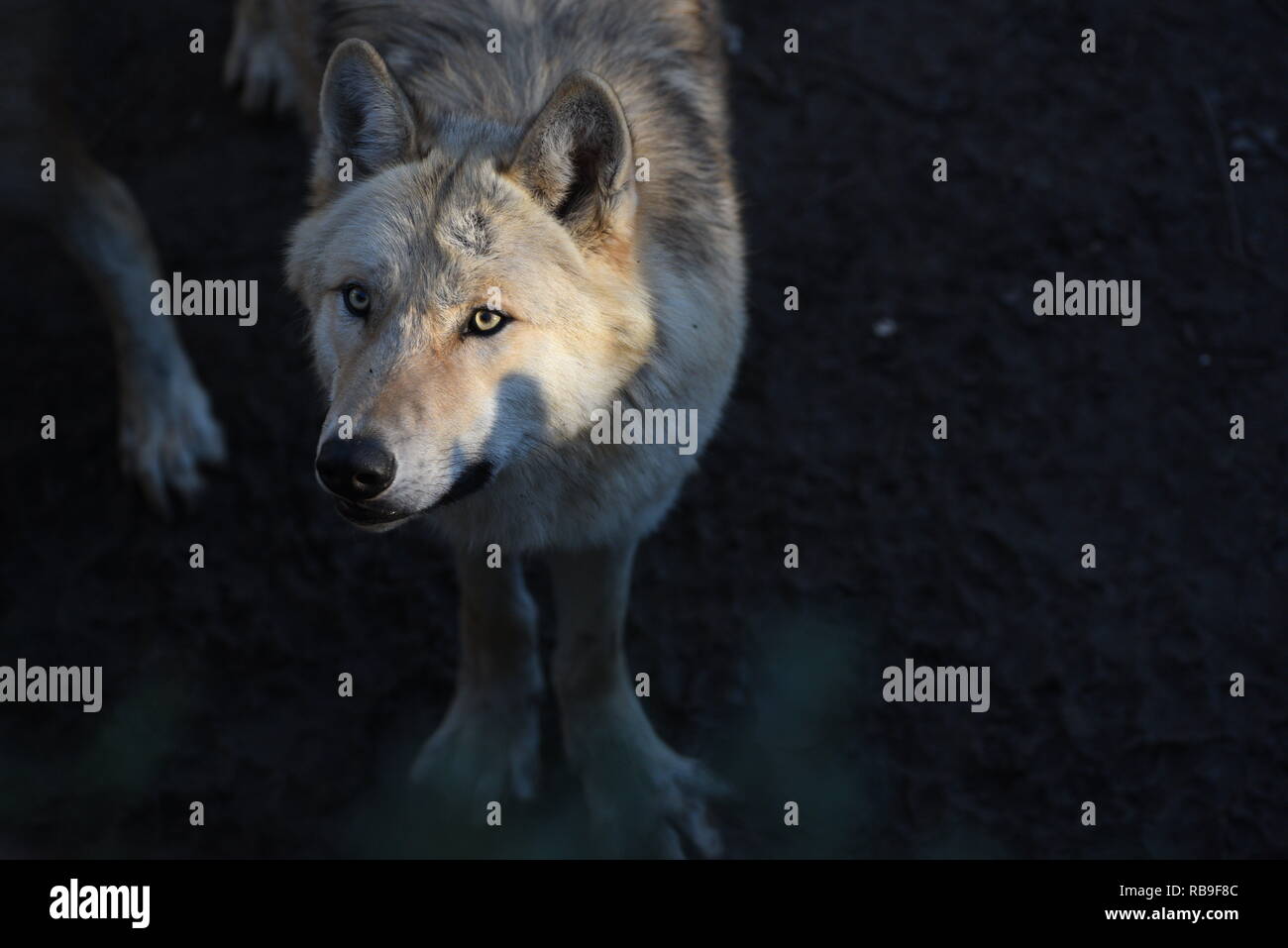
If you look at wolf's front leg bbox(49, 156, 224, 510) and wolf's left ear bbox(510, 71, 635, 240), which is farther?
wolf's front leg bbox(49, 156, 224, 510)

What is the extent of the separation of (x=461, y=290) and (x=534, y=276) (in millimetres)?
169

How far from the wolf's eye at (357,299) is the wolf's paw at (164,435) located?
6.49 ft

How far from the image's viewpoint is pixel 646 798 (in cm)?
375

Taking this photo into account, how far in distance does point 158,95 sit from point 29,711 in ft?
9.06

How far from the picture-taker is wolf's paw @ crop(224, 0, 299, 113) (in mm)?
4918

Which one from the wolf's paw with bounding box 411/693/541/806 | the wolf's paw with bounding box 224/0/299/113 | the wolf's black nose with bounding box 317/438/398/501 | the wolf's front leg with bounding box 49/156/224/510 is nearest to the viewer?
the wolf's black nose with bounding box 317/438/398/501

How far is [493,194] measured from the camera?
263cm

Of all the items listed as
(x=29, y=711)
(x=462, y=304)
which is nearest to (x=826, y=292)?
(x=462, y=304)

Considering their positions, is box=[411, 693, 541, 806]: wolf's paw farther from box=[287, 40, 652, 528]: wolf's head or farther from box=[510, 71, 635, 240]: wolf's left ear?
box=[510, 71, 635, 240]: wolf's left ear

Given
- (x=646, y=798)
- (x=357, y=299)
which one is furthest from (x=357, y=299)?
(x=646, y=798)

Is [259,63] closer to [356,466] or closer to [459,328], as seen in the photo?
[459,328]

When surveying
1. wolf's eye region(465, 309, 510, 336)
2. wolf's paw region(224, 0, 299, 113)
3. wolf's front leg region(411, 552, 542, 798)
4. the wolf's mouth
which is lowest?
wolf's front leg region(411, 552, 542, 798)

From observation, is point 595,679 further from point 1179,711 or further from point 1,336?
point 1,336

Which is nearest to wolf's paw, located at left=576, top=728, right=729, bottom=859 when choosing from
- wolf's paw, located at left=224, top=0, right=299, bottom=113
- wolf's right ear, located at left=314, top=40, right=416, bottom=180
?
wolf's right ear, located at left=314, top=40, right=416, bottom=180
